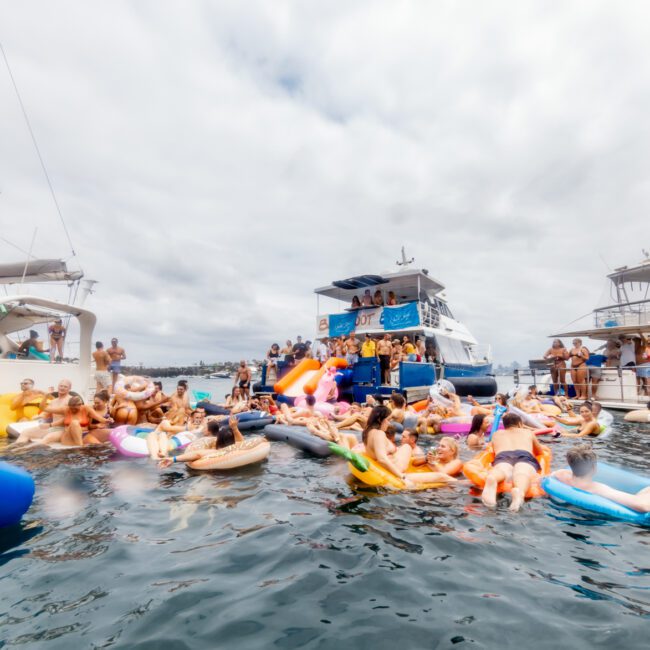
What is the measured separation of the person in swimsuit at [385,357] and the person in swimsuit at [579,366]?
7.19m

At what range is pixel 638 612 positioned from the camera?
289cm

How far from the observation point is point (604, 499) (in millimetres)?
4863

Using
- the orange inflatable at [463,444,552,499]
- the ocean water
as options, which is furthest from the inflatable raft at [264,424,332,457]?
the orange inflatable at [463,444,552,499]

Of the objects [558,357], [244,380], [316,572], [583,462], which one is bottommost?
[316,572]

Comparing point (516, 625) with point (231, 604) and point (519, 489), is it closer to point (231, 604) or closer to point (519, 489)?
point (231, 604)

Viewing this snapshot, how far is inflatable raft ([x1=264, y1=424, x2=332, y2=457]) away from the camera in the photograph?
8.29 meters

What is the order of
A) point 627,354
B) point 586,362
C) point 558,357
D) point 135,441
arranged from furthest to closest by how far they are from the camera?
point 627,354, point 586,362, point 558,357, point 135,441

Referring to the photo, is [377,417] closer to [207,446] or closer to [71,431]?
[207,446]

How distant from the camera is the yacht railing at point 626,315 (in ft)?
57.3

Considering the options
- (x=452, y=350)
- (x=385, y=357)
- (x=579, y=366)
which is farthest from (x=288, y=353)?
(x=579, y=366)

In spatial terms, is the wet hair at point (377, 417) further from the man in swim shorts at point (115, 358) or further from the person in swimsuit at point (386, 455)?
the man in swim shorts at point (115, 358)

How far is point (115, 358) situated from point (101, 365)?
560 millimetres

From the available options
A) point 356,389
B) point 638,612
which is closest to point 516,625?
point 638,612

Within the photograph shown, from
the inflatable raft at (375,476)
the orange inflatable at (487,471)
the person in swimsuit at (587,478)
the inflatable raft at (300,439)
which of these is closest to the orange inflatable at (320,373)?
the inflatable raft at (300,439)
